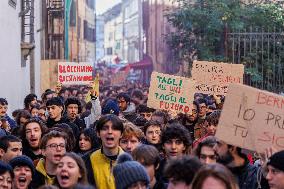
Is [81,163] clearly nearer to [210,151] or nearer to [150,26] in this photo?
[210,151]

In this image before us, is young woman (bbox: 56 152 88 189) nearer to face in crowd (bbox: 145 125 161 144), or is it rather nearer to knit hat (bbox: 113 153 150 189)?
knit hat (bbox: 113 153 150 189)

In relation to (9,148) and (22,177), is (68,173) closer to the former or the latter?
(22,177)

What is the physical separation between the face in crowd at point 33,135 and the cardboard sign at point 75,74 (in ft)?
31.0

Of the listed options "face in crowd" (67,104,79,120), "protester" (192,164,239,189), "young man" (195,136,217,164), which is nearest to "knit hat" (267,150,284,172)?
"protester" (192,164,239,189)

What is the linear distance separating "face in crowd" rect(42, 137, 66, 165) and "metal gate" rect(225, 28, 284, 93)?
13.7m

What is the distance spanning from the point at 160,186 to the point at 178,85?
5904mm

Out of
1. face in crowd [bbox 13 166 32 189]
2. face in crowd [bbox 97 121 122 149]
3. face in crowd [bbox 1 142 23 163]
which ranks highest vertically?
face in crowd [bbox 97 121 122 149]

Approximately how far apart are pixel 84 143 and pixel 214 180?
4.40m

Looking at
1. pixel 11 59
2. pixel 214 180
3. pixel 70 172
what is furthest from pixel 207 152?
pixel 11 59

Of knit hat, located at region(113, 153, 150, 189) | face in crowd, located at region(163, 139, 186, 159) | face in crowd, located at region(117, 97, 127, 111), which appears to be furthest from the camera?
face in crowd, located at region(117, 97, 127, 111)

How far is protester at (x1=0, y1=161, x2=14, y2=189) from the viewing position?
7.06 metres

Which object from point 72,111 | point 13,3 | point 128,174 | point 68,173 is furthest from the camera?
point 13,3

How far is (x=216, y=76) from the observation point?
47.9ft

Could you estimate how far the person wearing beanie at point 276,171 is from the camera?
19.4 feet
